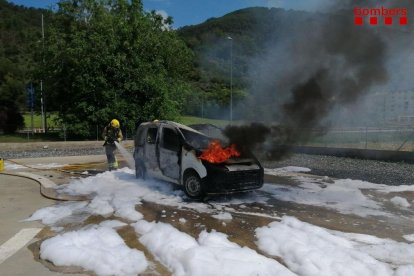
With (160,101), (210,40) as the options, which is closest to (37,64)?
(160,101)

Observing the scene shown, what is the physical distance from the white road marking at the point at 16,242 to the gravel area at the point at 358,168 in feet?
26.7

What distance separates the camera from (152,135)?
A: 1033cm

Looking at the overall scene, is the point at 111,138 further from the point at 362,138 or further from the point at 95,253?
the point at 362,138

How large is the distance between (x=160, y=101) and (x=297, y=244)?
23.4m

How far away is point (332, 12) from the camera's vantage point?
8305 millimetres

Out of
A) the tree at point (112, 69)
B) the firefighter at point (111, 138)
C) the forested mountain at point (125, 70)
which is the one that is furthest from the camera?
the tree at point (112, 69)

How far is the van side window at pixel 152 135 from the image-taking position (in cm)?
1020

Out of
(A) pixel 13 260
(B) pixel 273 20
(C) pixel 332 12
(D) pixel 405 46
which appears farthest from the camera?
(B) pixel 273 20

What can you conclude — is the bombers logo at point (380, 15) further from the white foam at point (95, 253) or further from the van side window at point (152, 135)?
the white foam at point (95, 253)

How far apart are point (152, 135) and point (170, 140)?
968 mm

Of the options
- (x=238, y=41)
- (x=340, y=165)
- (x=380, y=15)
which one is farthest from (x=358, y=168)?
(x=380, y=15)

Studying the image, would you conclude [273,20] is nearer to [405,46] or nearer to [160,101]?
[405,46]

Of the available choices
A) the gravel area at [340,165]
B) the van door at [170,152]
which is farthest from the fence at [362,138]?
the van door at [170,152]

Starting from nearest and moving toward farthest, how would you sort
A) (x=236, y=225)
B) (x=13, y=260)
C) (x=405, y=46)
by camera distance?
1. (x=13, y=260)
2. (x=236, y=225)
3. (x=405, y=46)
